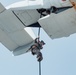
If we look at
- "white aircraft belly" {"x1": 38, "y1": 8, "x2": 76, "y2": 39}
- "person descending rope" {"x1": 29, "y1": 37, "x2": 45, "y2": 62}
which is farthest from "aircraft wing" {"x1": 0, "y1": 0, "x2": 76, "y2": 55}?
"person descending rope" {"x1": 29, "y1": 37, "x2": 45, "y2": 62}

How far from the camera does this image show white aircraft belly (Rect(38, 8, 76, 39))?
44.2 ft

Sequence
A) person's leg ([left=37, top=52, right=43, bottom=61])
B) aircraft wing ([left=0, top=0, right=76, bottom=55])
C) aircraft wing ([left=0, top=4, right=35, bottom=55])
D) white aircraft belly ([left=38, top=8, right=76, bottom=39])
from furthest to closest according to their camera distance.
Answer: aircraft wing ([left=0, top=4, right=35, bottom=55]), person's leg ([left=37, top=52, right=43, bottom=61]), aircraft wing ([left=0, top=0, right=76, bottom=55]), white aircraft belly ([left=38, top=8, right=76, bottom=39])

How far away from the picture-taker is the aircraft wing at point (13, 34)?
14.6m

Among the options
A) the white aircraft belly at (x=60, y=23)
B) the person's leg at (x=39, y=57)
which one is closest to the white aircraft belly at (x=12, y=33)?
the white aircraft belly at (x=60, y=23)

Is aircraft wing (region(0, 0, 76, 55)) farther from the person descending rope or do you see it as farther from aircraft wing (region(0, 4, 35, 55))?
the person descending rope

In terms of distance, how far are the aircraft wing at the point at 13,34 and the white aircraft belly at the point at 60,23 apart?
1.29 meters

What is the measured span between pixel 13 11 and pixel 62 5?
7.02 feet

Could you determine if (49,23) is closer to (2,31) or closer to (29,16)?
(29,16)

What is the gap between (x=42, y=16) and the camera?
14539 mm

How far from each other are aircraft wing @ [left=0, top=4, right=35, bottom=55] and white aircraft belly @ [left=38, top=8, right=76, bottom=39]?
1.29 m

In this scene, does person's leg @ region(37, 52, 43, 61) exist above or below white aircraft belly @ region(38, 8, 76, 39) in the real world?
below

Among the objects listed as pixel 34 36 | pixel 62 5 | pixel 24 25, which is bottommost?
pixel 34 36

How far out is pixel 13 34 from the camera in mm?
15773

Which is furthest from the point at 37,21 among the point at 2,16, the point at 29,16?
the point at 2,16
